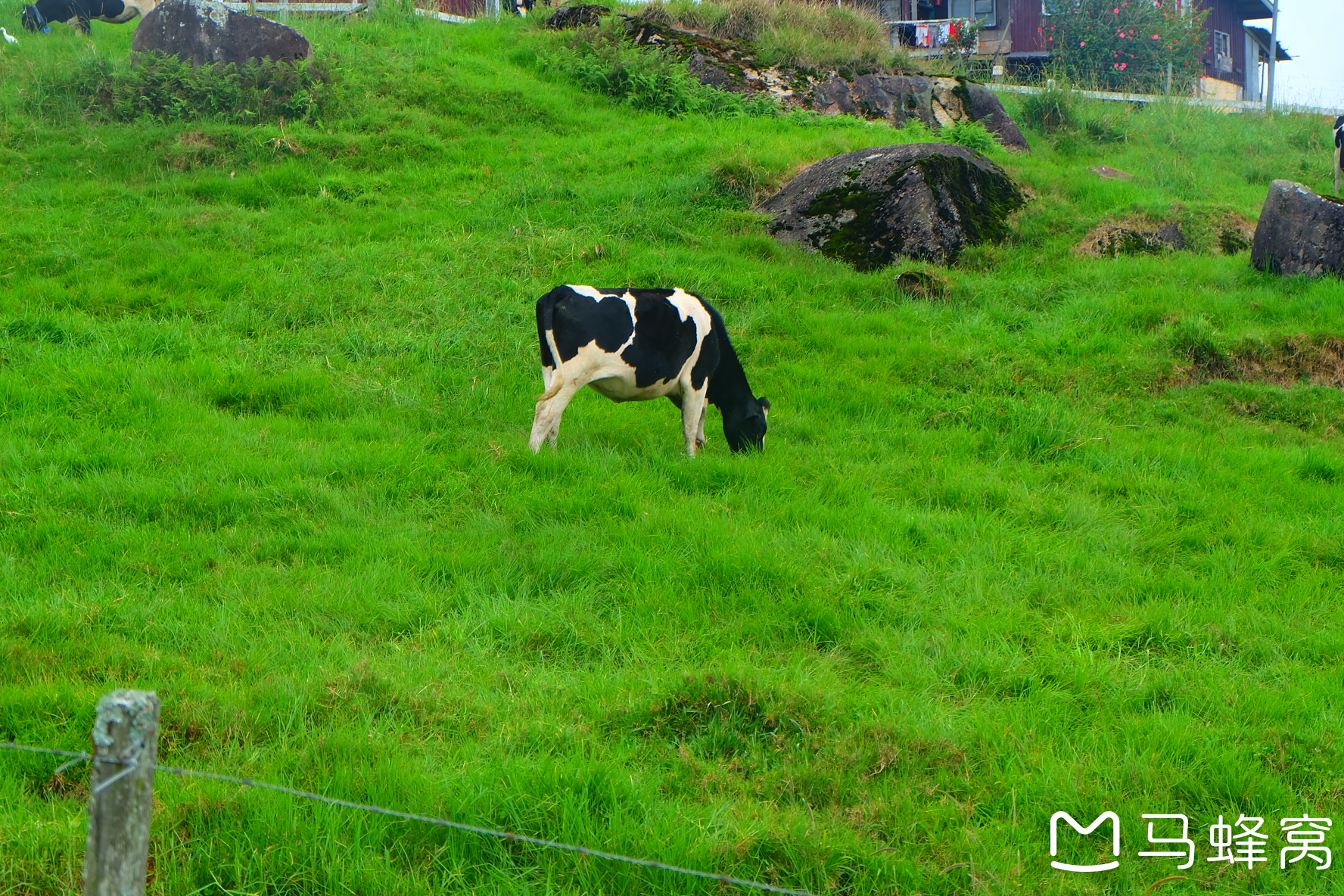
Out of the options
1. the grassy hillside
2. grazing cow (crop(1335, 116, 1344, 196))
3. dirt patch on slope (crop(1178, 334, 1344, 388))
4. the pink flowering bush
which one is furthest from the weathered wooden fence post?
the pink flowering bush

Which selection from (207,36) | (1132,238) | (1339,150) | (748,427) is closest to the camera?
(748,427)

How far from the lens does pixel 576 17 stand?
22.4 m

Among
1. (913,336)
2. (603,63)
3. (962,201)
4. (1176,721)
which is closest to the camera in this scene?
(1176,721)

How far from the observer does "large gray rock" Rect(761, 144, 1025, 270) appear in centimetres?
1354

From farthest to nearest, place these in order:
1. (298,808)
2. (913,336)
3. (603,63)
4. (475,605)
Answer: (603,63), (913,336), (475,605), (298,808)

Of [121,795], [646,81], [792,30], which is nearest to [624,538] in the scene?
[121,795]

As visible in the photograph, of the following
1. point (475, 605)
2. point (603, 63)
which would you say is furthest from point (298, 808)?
point (603, 63)

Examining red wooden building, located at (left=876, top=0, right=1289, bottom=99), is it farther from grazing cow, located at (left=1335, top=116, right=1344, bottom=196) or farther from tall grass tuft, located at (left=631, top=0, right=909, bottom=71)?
grazing cow, located at (left=1335, top=116, right=1344, bottom=196)

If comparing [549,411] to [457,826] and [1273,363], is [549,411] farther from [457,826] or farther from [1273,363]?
[1273,363]

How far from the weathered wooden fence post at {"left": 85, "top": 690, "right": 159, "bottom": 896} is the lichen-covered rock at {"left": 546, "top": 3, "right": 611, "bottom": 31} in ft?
71.8

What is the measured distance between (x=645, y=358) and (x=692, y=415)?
30.2 inches

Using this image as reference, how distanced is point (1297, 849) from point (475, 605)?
4.07 m

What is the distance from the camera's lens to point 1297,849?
3.90 meters

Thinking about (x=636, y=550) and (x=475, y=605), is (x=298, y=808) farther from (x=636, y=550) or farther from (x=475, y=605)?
(x=636, y=550)
